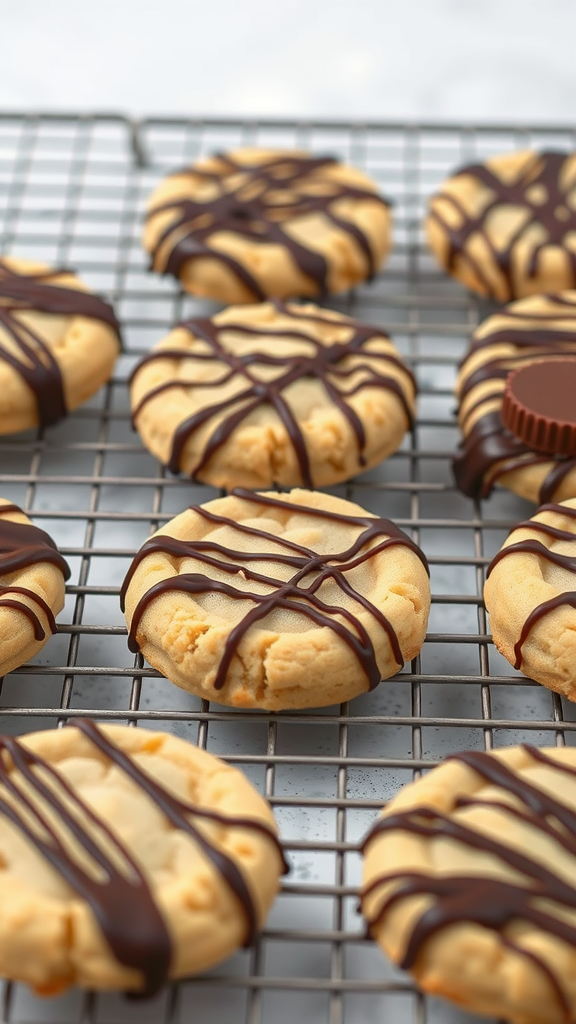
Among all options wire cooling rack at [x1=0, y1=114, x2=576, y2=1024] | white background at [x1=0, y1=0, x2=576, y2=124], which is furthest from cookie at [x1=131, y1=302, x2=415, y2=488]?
white background at [x1=0, y1=0, x2=576, y2=124]

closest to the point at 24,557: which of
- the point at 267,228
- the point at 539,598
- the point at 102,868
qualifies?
the point at 102,868

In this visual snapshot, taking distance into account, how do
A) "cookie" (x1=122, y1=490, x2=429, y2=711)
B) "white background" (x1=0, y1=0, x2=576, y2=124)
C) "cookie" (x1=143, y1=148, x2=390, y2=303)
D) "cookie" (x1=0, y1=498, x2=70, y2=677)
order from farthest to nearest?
"white background" (x1=0, y1=0, x2=576, y2=124) → "cookie" (x1=143, y1=148, x2=390, y2=303) → "cookie" (x1=0, y1=498, x2=70, y2=677) → "cookie" (x1=122, y1=490, x2=429, y2=711)

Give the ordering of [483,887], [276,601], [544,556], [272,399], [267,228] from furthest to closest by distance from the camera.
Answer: [267,228]
[272,399]
[544,556]
[276,601]
[483,887]

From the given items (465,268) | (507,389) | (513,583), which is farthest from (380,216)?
(513,583)

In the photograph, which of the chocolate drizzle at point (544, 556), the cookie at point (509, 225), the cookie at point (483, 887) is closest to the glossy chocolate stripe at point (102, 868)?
the cookie at point (483, 887)

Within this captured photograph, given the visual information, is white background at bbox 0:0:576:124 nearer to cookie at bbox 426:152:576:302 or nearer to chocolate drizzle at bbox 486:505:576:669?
cookie at bbox 426:152:576:302

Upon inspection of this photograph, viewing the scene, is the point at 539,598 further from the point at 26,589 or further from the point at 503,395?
the point at 26,589

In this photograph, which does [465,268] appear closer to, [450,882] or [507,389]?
[507,389]
